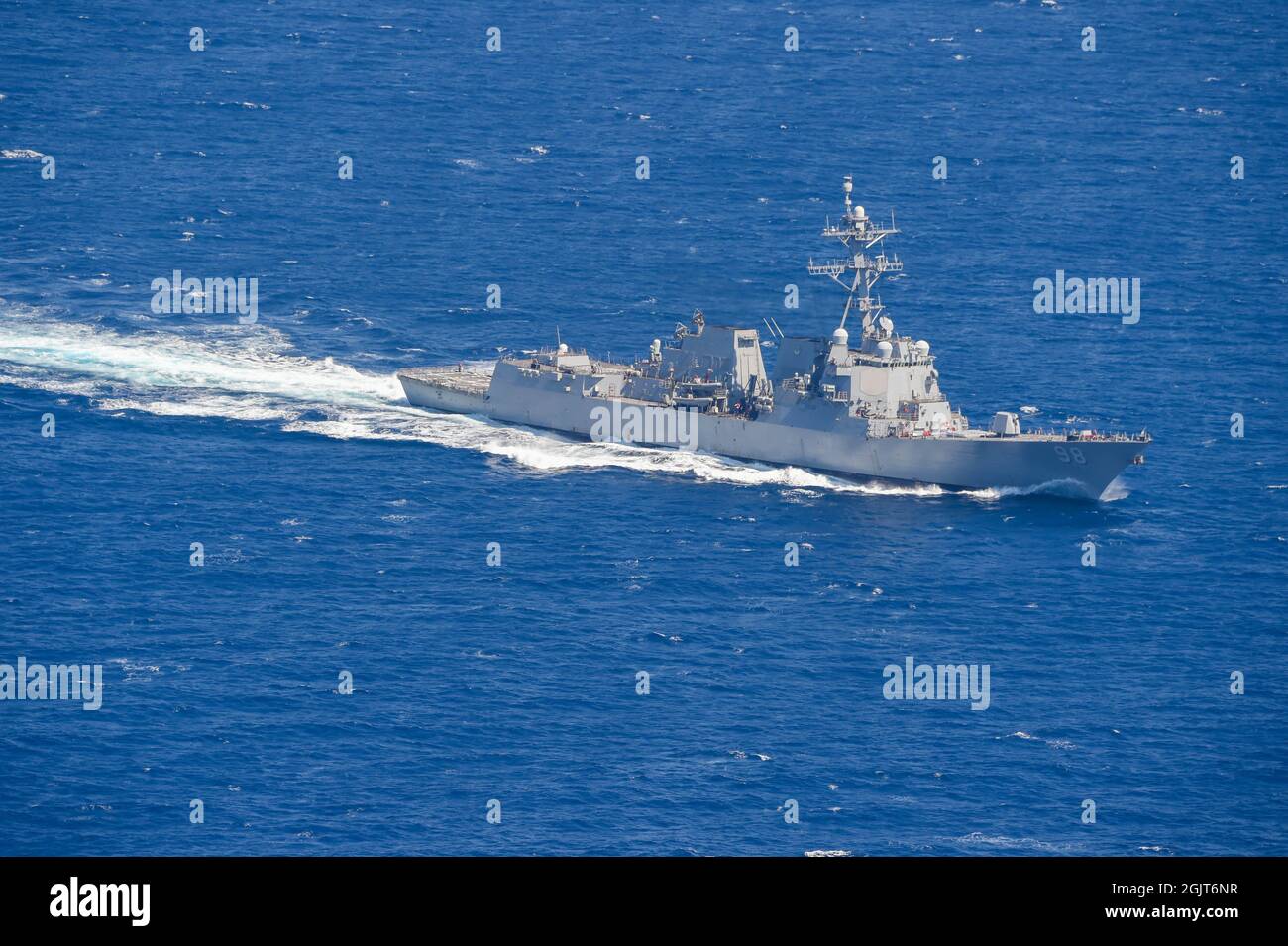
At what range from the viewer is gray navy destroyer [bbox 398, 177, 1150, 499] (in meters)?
108

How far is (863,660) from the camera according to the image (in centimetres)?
8856

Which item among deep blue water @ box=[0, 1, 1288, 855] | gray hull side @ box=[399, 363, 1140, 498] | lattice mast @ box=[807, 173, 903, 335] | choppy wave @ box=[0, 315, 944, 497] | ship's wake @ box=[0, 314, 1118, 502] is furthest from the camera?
lattice mast @ box=[807, 173, 903, 335]

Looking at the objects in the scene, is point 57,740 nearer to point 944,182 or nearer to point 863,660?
point 863,660

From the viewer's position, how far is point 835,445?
11288 cm

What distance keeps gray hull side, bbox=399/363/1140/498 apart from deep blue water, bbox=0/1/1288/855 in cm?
154

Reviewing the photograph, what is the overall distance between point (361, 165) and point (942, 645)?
7466 centimetres

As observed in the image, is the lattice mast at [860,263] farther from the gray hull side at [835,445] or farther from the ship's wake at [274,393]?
the ship's wake at [274,393]

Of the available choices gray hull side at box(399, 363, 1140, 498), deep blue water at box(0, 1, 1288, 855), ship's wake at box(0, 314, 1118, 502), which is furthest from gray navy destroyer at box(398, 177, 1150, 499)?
deep blue water at box(0, 1, 1288, 855)

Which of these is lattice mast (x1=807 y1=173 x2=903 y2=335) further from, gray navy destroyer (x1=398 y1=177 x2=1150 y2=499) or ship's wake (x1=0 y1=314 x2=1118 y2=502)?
ship's wake (x1=0 y1=314 x2=1118 y2=502)

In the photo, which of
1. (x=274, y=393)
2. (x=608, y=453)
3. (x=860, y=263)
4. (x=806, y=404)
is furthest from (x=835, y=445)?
(x=274, y=393)

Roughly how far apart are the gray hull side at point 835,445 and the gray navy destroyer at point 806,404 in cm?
7

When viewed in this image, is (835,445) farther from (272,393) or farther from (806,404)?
(272,393)

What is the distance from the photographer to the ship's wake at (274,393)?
374 feet
